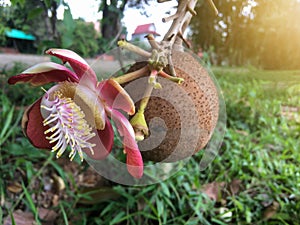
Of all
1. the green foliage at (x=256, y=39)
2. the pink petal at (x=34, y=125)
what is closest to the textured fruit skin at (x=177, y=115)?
the pink petal at (x=34, y=125)

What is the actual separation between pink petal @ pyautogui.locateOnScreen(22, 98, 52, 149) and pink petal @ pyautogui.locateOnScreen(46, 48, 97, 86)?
0.24 feet

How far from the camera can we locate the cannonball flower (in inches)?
14.6

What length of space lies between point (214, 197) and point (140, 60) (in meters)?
0.94

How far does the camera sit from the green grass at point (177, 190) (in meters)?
1.14

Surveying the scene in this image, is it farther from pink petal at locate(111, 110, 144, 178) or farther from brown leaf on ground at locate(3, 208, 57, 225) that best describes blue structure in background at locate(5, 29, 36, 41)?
pink petal at locate(111, 110, 144, 178)

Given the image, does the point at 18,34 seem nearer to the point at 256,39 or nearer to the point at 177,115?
the point at 256,39

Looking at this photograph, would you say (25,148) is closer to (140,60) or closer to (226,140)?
(140,60)

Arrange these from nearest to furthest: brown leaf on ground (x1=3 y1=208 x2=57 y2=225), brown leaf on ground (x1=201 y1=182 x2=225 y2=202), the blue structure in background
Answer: brown leaf on ground (x1=3 y1=208 x2=57 y2=225) < brown leaf on ground (x1=201 y1=182 x2=225 y2=202) < the blue structure in background

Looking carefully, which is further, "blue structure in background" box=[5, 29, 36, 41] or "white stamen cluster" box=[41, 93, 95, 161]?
"blue structure in background" box=[5, 29, 36, 41]

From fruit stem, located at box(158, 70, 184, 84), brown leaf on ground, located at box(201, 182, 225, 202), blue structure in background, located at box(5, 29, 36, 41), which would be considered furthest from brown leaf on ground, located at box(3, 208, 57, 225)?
blue structure in background, located at box(5, 29, 36, 41)

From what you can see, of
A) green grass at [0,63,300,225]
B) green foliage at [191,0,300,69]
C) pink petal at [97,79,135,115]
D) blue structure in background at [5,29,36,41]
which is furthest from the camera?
blue structure in background at [5,29,36,41]

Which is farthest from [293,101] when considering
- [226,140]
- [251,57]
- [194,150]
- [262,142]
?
[194,150]

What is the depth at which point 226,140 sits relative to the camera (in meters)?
1.66

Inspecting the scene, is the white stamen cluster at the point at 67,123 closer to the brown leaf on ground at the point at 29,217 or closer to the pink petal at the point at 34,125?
the pink petal at the point at 34,125
